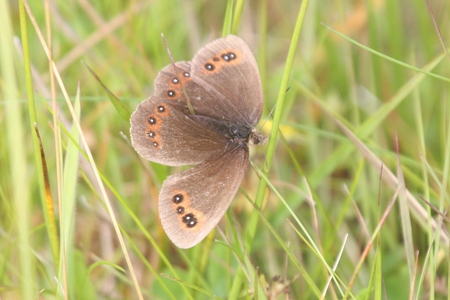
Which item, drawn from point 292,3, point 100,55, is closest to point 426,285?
point 100,55

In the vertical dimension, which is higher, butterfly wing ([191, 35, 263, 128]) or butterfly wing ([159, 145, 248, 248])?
butterfly wing ([191, 35, 263, 128])

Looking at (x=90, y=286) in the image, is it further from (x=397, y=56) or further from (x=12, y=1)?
(x=12, y=1)

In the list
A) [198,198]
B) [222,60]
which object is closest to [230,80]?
[222,60]

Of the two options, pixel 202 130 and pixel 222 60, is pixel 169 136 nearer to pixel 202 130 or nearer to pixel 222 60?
pixel 202 130

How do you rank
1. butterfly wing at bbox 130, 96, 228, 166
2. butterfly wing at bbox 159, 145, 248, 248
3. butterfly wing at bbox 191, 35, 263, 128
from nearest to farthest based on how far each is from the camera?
butterfly wing at bbox 159, 145, 248, 248 → butterfly wing at bbox 130, 96, 228, 166 → butterfly wing at bbox 191, 35, 263, 128

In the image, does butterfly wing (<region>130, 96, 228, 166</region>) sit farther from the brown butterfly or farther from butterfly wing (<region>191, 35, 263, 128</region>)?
butterfly wing (<region>191, 35, 263, 128</region>)

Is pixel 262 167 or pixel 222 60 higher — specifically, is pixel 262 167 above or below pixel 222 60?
below

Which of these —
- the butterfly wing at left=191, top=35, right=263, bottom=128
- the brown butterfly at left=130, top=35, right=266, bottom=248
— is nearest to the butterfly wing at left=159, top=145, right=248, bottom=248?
the brown butterfly at left=130, top=35, right=266, bottom=248

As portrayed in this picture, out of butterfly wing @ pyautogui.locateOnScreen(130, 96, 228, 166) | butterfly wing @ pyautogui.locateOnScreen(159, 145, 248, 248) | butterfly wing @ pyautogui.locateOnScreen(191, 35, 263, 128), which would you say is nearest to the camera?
butterfly wing @ pyautogui.locateOnScreen(159, 145, 248, 248)
